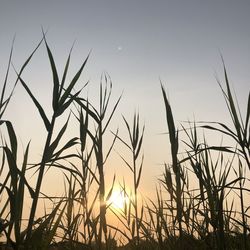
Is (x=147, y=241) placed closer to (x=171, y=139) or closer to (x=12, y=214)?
(x=171, y=139)

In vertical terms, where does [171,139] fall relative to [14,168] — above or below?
above

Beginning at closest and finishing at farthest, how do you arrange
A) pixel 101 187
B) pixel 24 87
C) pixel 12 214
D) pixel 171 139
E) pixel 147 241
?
pixel 12 214, pixel 24 87, pixel 171 139, pixel 101 187, pixel 147 241

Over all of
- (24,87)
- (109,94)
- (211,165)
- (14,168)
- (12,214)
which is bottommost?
(12,214)

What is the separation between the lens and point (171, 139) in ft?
6.87

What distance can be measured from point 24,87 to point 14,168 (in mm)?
460

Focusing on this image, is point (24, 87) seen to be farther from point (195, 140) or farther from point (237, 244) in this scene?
point (237, 244)

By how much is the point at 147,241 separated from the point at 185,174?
887 millimetres

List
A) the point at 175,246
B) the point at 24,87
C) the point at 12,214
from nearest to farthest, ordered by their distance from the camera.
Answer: the point at 12,214, the point at 24,87, the point at 175,246

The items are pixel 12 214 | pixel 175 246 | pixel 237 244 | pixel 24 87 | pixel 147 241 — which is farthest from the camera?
pixel 147 241

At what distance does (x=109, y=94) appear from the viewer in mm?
2715

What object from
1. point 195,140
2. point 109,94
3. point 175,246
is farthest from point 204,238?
point 109,94

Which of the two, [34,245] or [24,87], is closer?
[34,245]

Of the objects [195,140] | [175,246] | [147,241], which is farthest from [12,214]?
[147,241]

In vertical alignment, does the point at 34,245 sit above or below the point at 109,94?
below
